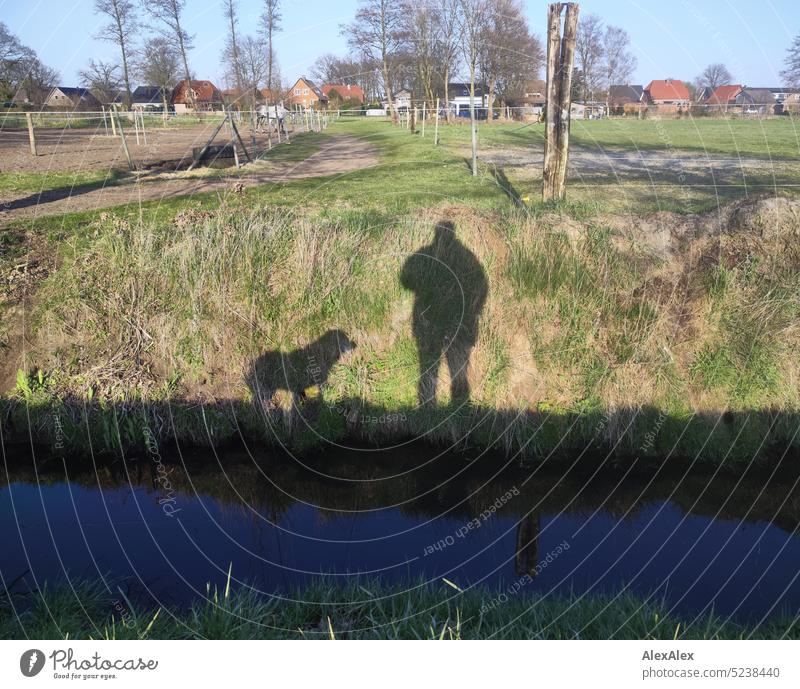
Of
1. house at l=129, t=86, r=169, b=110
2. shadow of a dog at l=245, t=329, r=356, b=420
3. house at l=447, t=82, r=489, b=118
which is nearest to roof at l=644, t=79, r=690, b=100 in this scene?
house at l=447, t=82, r=489, b=118

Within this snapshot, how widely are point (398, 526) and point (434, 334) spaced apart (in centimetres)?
277

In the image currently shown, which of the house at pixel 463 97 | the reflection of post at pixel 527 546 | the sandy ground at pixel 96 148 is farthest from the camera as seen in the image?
the sandy ground at pixel 96 148

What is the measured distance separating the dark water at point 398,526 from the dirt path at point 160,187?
647cm

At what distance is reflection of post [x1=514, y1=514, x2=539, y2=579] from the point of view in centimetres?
645

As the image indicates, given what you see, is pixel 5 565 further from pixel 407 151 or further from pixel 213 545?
pixel 407 151

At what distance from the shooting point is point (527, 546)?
688cm

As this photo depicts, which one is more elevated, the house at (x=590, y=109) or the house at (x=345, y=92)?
the house at (x=590, y=109)

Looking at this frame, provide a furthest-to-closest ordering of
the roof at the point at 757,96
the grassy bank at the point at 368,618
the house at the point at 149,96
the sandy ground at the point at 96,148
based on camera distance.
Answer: the roof at the point at 757,96
the sandy ground at the point at 96,148
the house at the point at 149,96
the grassy bank at the point at 368,618

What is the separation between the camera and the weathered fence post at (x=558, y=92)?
1043 centimetres

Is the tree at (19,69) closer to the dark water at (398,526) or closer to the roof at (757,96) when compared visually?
the dark water at (398,526)

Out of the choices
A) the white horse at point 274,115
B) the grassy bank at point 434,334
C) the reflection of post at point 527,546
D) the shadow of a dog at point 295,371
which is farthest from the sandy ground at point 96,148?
the reflection of post at point 527,546

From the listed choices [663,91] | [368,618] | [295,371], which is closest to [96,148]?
[295,371]
